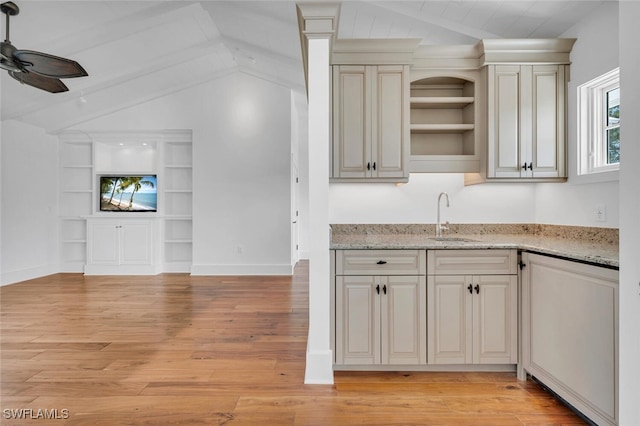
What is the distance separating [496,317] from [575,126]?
1611 millimetres

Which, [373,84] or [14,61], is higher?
[14,61]

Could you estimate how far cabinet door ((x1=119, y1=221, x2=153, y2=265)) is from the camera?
19.8ft

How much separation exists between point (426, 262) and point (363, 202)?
91 cm

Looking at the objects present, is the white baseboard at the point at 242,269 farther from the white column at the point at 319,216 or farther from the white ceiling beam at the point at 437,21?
the white ceiling beam at the point at 437,21

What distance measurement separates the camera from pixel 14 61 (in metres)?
2.93

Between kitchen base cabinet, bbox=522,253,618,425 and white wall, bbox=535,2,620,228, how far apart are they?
711 mm

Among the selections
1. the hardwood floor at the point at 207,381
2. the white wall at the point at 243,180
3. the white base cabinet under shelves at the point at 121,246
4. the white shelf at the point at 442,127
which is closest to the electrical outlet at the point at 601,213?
the white shelf at the point at 442,127

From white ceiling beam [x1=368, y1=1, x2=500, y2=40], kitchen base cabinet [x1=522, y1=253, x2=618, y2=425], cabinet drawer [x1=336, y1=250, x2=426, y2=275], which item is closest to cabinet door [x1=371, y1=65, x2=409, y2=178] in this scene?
white ceiling beam [x1=368, y1=1, x2=500, y2=40]

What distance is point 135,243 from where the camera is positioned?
6.04 m

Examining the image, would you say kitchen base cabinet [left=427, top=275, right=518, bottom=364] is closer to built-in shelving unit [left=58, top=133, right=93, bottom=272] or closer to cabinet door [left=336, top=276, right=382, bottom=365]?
cabinet door [left=336, top=276, right=382, bottom=365]

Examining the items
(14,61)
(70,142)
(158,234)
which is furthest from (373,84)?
(70,142)

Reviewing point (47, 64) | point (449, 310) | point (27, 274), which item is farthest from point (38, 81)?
point (449, 310)

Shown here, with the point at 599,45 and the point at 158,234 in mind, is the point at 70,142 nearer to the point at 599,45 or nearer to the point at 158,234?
the point at 158,234

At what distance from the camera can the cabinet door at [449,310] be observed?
2359 mm
